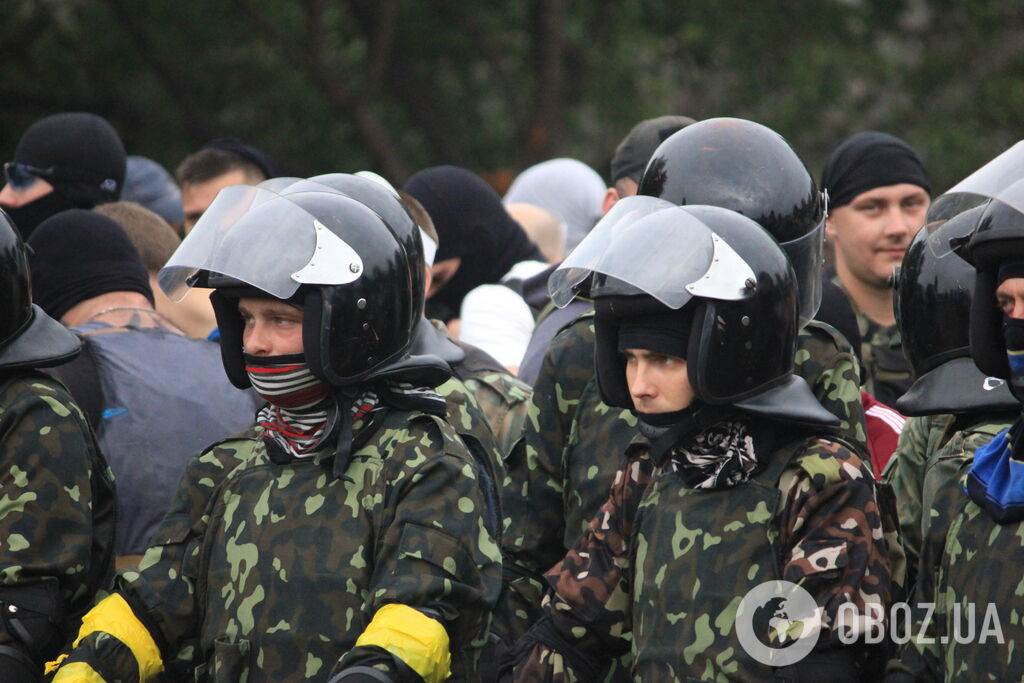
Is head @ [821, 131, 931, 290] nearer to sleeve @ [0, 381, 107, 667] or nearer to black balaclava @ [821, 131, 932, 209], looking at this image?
black balaclava @ [821, 131, 932, 209]

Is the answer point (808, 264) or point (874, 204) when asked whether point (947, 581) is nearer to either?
point (808, 264)

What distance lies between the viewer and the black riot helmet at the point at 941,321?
4.27m

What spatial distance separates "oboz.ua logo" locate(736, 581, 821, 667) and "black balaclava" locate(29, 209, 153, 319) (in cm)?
304

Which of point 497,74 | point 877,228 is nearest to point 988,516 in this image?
point 877,228

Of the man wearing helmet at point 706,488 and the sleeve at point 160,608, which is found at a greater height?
the man wearing helmet at point 706,488

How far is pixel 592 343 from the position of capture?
4590 mm

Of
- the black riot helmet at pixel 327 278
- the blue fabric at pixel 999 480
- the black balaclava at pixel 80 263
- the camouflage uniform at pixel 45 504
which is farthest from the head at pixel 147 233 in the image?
the blue fabric at pixel 999 480

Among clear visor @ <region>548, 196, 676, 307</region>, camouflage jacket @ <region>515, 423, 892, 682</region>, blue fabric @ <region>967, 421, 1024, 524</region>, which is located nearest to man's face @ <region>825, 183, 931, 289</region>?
clear visor @ <region>548, 196, 676, 307</region>

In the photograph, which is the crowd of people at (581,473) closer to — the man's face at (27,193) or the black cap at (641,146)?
the black cap at (641,146)

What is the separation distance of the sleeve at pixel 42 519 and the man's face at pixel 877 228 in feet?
11.7

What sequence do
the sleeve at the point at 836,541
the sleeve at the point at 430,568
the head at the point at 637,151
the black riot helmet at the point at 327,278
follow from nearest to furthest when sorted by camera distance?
the sleeve at the point at 836,541 < the sleeve at the point at 430,568 < the black riot helmet at the point at 327,278 < the head at the point at 637,151

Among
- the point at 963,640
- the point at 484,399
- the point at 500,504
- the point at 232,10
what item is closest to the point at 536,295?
the point at 484,399

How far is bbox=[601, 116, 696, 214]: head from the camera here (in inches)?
242

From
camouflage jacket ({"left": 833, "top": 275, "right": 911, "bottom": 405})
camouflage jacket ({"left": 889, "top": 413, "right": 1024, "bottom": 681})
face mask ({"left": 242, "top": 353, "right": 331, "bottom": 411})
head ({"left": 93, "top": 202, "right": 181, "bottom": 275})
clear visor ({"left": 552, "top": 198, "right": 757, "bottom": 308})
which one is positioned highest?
clear visor ({"left": 552, "top": 198, "right": 757, "bottom": 308})
